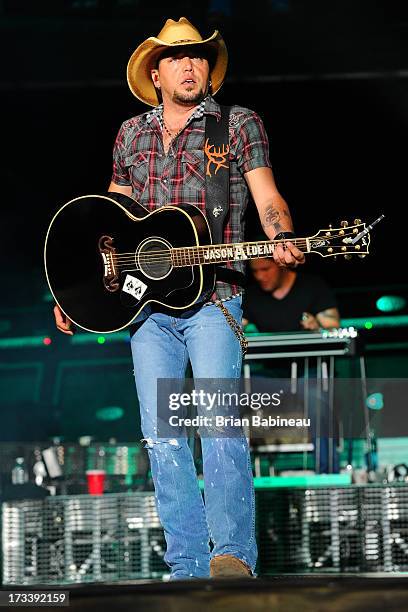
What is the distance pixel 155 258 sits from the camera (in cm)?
421

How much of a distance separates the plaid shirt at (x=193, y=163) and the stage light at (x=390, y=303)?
379cm

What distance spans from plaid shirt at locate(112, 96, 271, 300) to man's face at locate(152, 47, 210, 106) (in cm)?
6

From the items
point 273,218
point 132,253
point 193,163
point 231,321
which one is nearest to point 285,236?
point 273,218

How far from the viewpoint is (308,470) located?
6.05 m

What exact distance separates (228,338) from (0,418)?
328 centimetres

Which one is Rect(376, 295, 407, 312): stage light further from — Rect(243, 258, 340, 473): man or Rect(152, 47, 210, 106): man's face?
Rect(152, 47, 210, 106): man's face

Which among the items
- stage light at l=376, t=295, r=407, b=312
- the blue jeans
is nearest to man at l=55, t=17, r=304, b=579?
the blue jeans

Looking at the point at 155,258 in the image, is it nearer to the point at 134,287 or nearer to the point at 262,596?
the point at 134,287

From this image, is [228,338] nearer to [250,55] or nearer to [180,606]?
[180,606]

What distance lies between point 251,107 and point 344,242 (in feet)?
11.5

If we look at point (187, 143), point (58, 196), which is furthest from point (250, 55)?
point (187, 143)

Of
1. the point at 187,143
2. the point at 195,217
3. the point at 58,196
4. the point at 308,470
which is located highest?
the point at 58,196

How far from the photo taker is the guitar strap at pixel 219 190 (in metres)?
4.17

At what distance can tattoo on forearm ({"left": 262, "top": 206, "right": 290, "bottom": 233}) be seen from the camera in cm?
408
